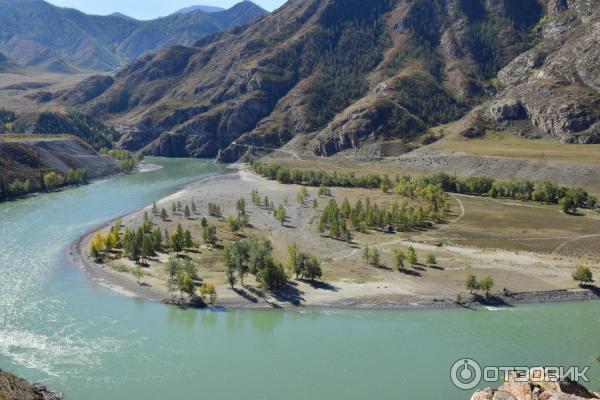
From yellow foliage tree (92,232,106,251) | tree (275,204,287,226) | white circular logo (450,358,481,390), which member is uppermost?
tree (275,204,287,226)

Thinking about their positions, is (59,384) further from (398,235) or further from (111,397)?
(398,235)

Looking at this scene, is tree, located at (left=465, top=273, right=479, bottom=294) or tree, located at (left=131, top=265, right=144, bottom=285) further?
tree, located at (left=131, top=265, right=144, bottom=285)

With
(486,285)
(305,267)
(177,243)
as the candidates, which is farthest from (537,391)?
(177,243)

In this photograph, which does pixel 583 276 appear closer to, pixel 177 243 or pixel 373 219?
pixel 373 219

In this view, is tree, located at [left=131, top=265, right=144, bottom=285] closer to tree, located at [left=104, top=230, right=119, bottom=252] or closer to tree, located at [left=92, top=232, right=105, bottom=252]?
tree, located at [left=92, top=232, right=105, bottom=252]

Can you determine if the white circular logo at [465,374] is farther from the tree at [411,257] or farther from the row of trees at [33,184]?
the row of trees at [33,184]

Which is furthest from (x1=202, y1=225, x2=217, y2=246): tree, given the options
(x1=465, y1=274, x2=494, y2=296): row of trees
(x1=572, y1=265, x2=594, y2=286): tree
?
(x1=572, y1=265, x2=594, y2=286): tree
